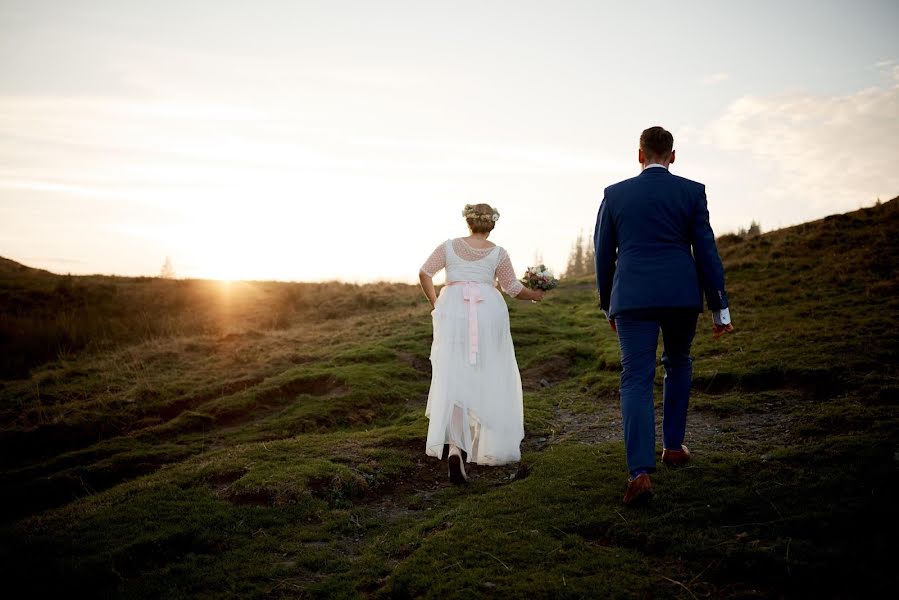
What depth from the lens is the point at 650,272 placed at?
5094 mm

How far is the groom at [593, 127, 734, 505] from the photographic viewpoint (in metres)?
4.98

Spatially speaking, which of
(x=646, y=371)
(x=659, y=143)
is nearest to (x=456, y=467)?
(x=646, y=371)

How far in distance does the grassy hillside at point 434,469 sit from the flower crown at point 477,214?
9.42 ft

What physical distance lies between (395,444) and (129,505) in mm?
3288

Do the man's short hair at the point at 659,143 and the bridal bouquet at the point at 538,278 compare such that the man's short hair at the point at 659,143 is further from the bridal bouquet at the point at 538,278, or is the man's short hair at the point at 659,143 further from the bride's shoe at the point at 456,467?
the bride's shoe at the point at 456,467

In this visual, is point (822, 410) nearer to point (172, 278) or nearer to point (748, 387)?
point (748, 387)

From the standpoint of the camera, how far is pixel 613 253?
546 cm

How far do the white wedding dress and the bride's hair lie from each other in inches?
9.6

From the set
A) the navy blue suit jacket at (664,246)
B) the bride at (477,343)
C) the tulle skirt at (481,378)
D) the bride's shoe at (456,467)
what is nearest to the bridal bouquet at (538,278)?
the bride at (477,343)

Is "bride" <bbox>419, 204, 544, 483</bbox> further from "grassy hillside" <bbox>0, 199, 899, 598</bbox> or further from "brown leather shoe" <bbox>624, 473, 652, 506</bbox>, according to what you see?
"brown leather shoe" <bbox>624, 473, 652, 506</bbox>

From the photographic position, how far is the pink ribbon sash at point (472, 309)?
696 centimetres

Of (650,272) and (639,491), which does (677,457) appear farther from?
(650,272)

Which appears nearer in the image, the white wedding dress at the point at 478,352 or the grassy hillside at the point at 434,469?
the grassy hillside at the point at 434,469

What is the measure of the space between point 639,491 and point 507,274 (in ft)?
10.4
